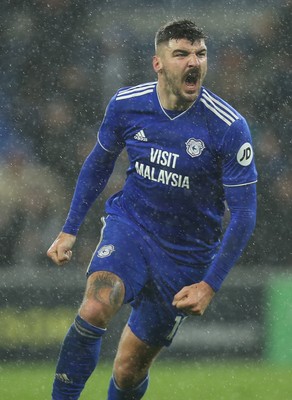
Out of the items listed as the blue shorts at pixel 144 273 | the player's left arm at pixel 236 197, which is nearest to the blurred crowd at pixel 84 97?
the blue shorts at pixel 144 273

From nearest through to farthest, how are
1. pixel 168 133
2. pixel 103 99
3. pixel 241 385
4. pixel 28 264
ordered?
pixel 168 133 → pixel 241 385 → pixel 28 264 → pixel 103 99

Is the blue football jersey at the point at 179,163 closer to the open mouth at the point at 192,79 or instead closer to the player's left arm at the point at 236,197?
the player's left arm at the point at 236,197

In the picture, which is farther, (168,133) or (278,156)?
(278,156)

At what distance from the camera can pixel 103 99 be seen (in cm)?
970

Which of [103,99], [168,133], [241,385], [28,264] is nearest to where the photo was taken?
[168,133]

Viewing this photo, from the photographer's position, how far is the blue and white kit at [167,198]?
5422mm

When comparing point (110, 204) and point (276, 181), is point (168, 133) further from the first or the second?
point (276, 181)

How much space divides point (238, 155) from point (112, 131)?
2.28ft

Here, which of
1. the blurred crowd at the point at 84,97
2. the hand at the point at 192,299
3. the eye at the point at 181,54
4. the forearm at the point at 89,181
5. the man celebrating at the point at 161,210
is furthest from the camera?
the blurred crowd at the point at 84,97

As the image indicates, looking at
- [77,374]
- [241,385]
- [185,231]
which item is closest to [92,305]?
[77,374]

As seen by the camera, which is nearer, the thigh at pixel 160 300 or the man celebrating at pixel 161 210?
the man celebrating at pixel 161 210

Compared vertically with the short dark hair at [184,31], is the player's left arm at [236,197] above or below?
below

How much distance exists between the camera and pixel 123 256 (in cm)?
548

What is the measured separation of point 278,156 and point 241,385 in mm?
2557
